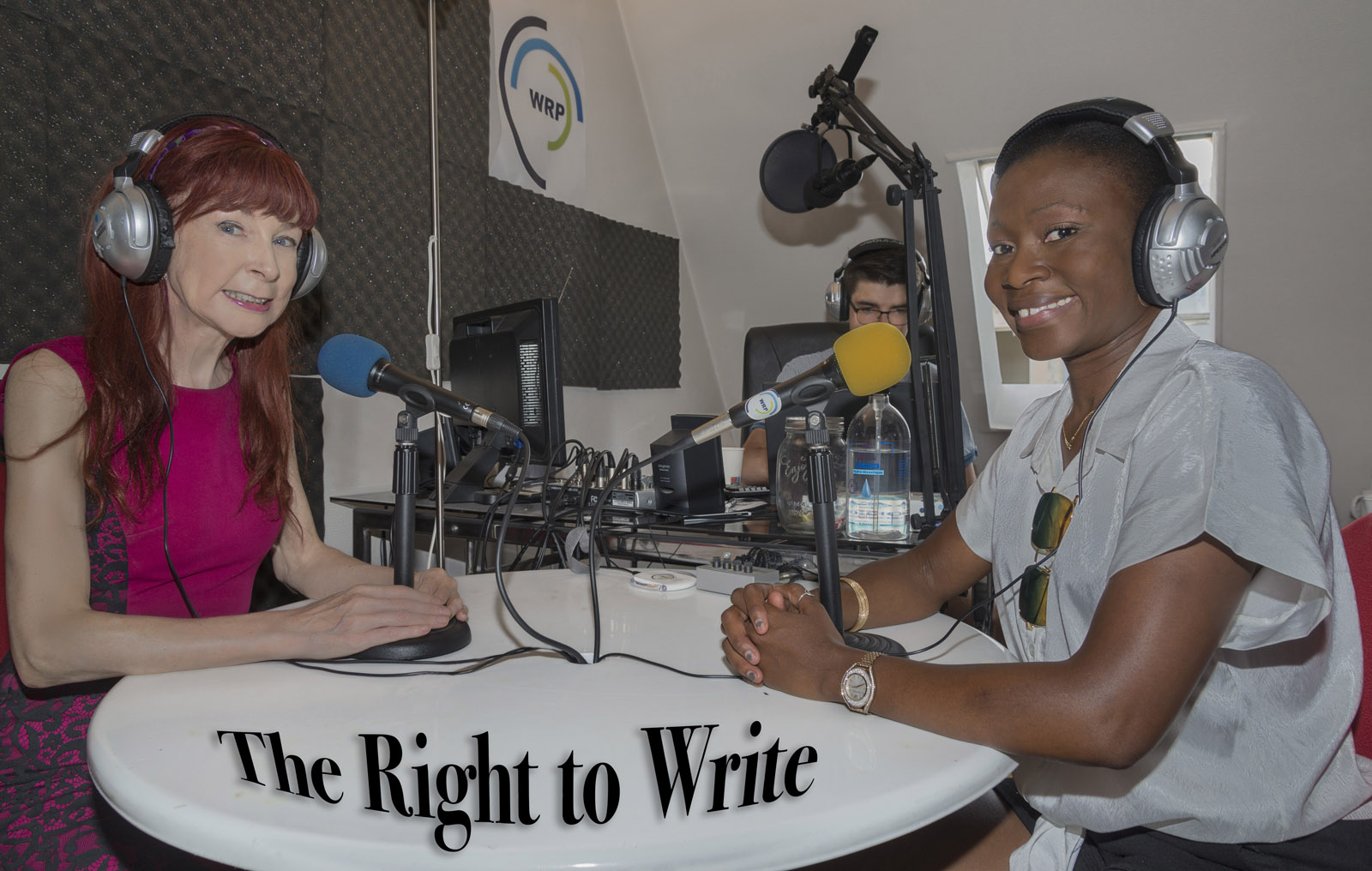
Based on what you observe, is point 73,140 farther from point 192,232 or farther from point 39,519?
point 39,519

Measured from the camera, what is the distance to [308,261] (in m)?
1.34

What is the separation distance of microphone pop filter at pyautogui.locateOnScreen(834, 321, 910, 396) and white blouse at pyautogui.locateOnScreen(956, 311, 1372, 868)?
0.89 feet

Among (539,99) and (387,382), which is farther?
(539,99)

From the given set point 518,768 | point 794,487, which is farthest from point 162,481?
point 794,487

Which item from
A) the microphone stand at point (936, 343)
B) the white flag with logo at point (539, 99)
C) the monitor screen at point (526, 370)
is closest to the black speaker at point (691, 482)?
the monitor screen at point (526, 370)

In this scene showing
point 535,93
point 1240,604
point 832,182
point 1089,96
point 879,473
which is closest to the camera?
point 1240,604

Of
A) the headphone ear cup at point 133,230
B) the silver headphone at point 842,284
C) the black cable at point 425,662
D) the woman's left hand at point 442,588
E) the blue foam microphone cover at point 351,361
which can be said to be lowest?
the black cable at point 425,662

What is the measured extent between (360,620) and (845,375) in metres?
0.63

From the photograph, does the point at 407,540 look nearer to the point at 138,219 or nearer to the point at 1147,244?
the point at 138,219

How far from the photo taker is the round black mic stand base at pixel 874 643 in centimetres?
101

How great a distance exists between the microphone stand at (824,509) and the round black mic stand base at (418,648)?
45 cm

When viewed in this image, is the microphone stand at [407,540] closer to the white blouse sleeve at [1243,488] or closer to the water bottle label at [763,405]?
the water bottle label at [763,405]

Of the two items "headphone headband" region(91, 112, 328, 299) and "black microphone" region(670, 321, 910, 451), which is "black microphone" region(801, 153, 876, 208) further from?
"headphone headband" region(91, 112, 328, 299)

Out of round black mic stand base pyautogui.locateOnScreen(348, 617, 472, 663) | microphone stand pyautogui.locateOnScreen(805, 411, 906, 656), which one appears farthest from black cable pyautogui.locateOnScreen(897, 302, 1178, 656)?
round black mic stand base pyautogui.locateOnScreen(348, 617, 472, 663)
